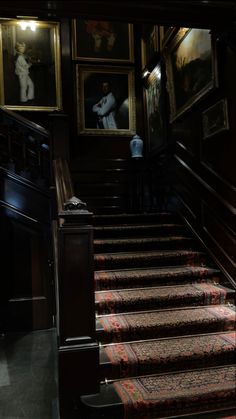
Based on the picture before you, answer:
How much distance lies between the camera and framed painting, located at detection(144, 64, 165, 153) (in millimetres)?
4601

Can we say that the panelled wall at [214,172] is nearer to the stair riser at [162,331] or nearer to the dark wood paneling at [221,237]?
the dark wood paneling at [221,237]

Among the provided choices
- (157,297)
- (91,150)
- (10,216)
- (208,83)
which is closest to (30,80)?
(91,150)

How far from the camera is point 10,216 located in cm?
375

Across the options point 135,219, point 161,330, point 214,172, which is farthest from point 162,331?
point 135,219

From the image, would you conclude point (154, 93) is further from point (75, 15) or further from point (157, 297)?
point (157, 297)

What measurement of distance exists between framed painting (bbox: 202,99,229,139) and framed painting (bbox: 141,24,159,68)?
6.52ft

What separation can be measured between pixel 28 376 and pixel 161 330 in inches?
46.9

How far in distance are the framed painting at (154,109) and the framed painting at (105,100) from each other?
33 centimetres

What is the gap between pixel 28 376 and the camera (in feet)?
8.66

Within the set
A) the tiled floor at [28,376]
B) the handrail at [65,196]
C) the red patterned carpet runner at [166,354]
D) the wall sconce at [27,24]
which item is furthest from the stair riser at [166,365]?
the wall sconce at [27,24]

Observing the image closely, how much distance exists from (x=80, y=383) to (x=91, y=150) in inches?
152

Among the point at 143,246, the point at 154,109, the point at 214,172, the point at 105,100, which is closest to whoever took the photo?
the point at 214,172

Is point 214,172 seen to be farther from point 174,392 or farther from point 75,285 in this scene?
point 174,392

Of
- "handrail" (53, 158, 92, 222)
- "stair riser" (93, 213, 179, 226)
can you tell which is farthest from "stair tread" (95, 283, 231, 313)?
"stair riser" (93, 213, 179, 226)
